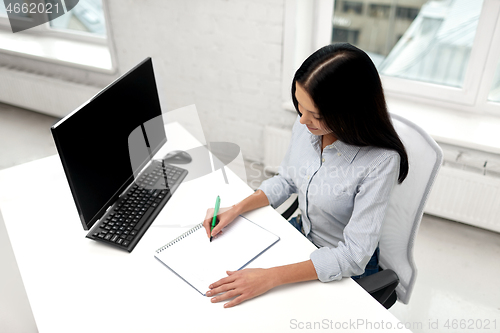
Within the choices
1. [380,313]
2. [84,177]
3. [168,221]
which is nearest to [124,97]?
[84,177]

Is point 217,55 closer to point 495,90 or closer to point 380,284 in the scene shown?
point 495,90

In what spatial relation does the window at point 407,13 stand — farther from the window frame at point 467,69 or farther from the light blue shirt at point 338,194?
the light blue shirt at point 338,194

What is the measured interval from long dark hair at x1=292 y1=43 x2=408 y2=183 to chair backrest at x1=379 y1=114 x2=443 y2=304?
6 cm

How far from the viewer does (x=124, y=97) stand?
1.24 m

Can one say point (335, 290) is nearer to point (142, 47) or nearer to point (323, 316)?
point (323, 316)

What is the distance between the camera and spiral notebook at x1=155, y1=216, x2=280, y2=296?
A: 1.06 metres

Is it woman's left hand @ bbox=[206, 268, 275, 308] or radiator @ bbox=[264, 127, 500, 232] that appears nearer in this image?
woman's left hand @ bbox=[206, 268, 275, 308]

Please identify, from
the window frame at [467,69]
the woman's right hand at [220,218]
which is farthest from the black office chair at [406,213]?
the window frame at [467,69]

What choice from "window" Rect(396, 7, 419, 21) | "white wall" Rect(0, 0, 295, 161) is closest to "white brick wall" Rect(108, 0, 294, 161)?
"white wall" Rect(0, 0, 295, 161)

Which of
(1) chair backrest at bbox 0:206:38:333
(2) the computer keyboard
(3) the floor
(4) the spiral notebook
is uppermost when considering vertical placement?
(1) chair backrest at bbox 0:206:38:333

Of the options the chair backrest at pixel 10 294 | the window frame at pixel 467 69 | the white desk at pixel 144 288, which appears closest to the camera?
the chair backrest at pixel 10 294

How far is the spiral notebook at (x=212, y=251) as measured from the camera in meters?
1.06

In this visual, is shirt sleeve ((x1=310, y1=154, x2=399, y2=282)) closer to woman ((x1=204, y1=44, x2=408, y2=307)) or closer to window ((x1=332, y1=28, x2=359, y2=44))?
woman ((x1=204, y1=44, x2=408, y2=307))

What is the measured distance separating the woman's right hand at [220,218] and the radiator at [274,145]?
1203 mm
